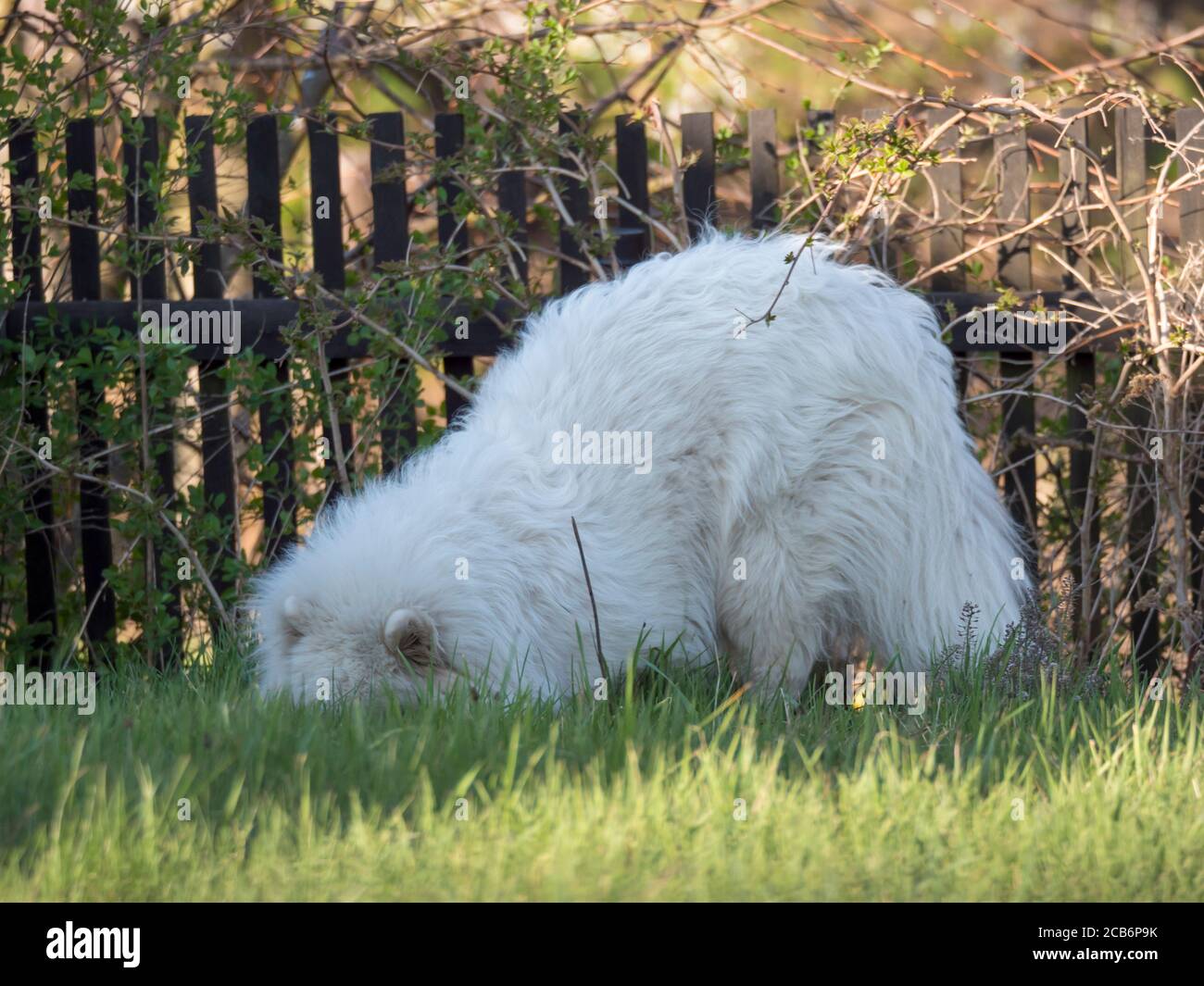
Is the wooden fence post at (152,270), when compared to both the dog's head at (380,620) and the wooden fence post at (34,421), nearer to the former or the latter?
the wooden fence post at (34,421)

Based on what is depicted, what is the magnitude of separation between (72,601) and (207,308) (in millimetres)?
1323

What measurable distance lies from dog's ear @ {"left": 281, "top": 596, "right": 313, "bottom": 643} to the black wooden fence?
4.82 feet

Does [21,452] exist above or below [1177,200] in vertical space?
below

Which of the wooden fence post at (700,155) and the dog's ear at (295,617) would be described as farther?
the wooden fence post at (700,155)

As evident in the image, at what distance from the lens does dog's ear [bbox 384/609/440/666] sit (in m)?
3.66

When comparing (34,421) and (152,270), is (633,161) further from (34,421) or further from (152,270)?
(34,421)

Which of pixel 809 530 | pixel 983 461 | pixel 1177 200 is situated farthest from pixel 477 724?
pixel 1177 200

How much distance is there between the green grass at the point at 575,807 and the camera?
2.54 meters

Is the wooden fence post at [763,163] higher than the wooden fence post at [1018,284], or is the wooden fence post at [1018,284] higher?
the wooden fence post at [763,163]

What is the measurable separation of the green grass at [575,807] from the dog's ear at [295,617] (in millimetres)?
341

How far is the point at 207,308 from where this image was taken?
5.38 m

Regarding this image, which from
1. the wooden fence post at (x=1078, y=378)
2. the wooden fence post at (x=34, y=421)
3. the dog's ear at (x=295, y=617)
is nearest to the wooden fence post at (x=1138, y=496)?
the wooden fence post at (x=1078, y=378)

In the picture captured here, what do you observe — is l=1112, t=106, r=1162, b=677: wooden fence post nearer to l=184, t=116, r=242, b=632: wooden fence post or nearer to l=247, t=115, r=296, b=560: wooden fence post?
l=247, t=115, r=296, b=560: wooden fence post

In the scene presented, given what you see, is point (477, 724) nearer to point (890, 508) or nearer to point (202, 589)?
point (890, 508)
